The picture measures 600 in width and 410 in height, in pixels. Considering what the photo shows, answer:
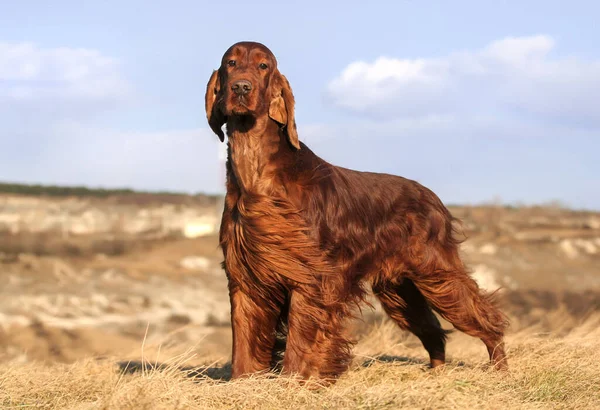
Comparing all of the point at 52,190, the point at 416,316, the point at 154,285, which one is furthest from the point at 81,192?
the point at 416,316

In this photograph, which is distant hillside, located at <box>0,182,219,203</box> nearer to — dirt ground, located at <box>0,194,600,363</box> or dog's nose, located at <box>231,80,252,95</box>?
dirt ground, located at <box>0,194,600,363</box>

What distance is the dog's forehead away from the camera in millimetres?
4711

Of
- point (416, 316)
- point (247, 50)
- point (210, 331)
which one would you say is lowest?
point (210, 331)

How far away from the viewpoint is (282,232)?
4766mm

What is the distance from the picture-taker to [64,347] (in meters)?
11.3

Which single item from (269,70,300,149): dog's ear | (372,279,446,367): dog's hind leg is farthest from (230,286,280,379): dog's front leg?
(372,279,446,367): dog's hind leg

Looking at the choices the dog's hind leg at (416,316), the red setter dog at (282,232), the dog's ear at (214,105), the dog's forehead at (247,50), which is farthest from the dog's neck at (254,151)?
the dog's hind leg at (416,316)

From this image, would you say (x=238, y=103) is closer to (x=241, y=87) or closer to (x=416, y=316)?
(x=241, y=87)

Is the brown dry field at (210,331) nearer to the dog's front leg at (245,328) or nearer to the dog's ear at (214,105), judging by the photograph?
the dog's front leg at (245,328)

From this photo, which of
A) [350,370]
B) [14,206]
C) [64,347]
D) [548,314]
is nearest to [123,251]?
[14,206]

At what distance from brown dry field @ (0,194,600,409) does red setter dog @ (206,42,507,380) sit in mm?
340

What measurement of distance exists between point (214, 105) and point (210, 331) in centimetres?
742

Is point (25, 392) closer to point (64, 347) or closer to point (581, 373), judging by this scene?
point (581, 373)

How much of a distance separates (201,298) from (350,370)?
8735 mm
